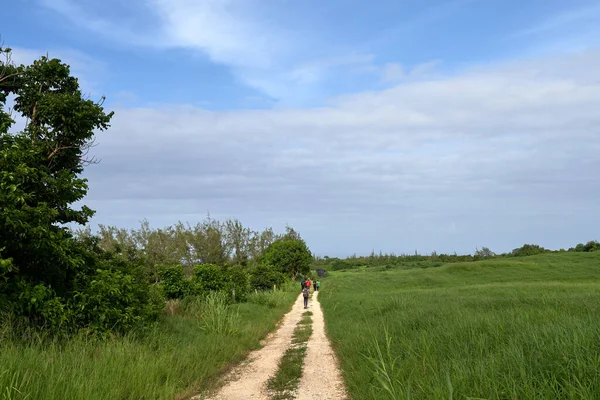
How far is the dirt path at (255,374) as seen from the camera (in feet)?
25.4

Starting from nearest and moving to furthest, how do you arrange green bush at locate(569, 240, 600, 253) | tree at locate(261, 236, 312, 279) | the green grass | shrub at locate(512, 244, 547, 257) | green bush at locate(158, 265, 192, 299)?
1. the green grass
2. green bush at locate(158, 265, 192, 299)
3. tree at locate(261, 236, 312, 279)
4. green bush at locate(569, 240, 600, 253)
5. shrub at locate(512, 244, 547, 257)

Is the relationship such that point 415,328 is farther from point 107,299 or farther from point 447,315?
point 107,299

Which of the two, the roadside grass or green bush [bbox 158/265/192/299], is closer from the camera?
the roadside grass

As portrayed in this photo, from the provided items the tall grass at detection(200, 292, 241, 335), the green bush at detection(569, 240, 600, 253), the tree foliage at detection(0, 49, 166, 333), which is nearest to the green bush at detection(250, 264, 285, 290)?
the tall grass at detection(200, 292, 241, 335)

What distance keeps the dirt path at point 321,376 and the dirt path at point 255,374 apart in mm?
817

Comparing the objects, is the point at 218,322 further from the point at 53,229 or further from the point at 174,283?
the point at 174,283

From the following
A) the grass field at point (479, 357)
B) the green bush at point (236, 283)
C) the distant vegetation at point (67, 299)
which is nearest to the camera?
the grass field at point (479, 357)

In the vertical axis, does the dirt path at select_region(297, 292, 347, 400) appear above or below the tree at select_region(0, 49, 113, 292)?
below

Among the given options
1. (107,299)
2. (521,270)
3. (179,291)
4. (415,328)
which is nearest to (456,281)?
(521,270)

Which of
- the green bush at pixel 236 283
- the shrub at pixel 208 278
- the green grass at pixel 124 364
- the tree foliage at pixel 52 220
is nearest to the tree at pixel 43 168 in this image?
the tree foliage at pixel 52 220

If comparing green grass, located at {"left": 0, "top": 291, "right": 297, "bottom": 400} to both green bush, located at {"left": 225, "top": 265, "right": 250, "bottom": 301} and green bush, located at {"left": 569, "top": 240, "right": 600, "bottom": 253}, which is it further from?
green bush, located at {"left": 569, "top": 240, "right": 600, "bottom": 253}

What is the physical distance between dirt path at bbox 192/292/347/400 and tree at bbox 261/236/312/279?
42.3 metres

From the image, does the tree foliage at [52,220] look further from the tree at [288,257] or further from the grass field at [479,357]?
the tree at [288,257]

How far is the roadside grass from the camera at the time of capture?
7.84 meters
